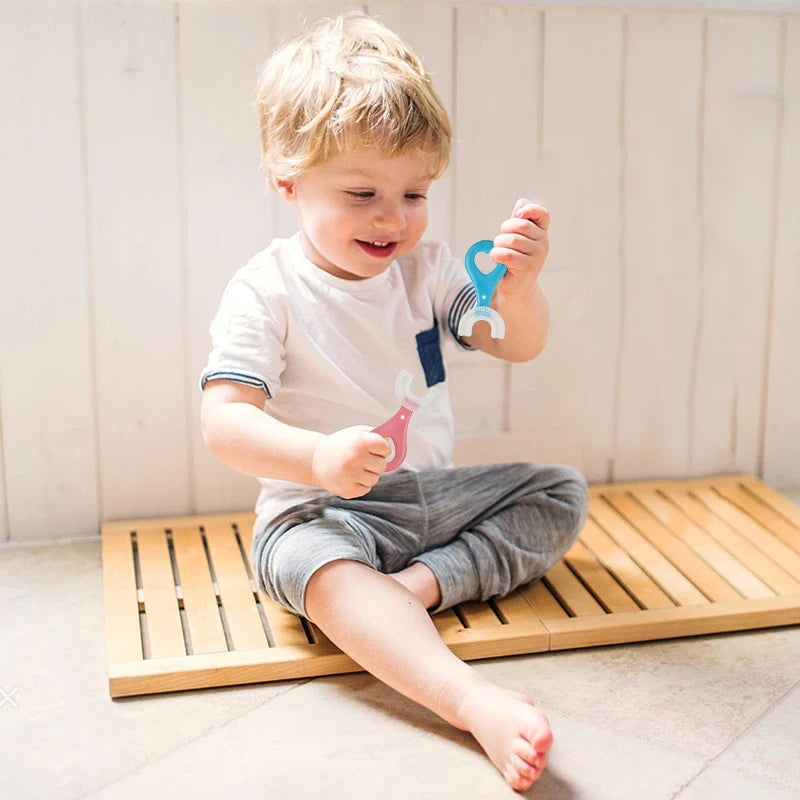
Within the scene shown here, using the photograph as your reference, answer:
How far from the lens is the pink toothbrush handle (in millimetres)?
1093

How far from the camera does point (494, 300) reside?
125 cm

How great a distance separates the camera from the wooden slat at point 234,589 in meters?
1.19

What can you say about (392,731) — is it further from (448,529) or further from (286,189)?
(286,189)

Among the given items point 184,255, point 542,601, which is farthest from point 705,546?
point 184,255

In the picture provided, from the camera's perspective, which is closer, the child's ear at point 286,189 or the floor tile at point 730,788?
the floor tile at point 730,788

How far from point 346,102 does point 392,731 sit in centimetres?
61

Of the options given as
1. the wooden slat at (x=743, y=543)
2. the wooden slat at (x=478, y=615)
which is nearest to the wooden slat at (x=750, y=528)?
the wooden slat at (x=743, y=543)

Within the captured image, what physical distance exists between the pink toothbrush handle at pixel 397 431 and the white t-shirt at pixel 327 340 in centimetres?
13

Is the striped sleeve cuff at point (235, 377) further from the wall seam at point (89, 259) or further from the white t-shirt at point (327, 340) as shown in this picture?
the wall seam at point (89, 259)

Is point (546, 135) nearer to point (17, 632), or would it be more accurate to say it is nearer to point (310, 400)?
point (310, 400)

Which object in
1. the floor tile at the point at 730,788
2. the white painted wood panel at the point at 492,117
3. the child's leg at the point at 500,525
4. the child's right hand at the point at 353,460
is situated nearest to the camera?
the floor tile at the point at 730,788

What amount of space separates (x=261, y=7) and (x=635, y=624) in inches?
34.3

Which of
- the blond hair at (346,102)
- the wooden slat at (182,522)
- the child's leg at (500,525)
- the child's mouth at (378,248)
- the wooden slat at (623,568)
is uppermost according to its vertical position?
the blond hair at (346,102)

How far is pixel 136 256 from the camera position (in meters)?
1.46
